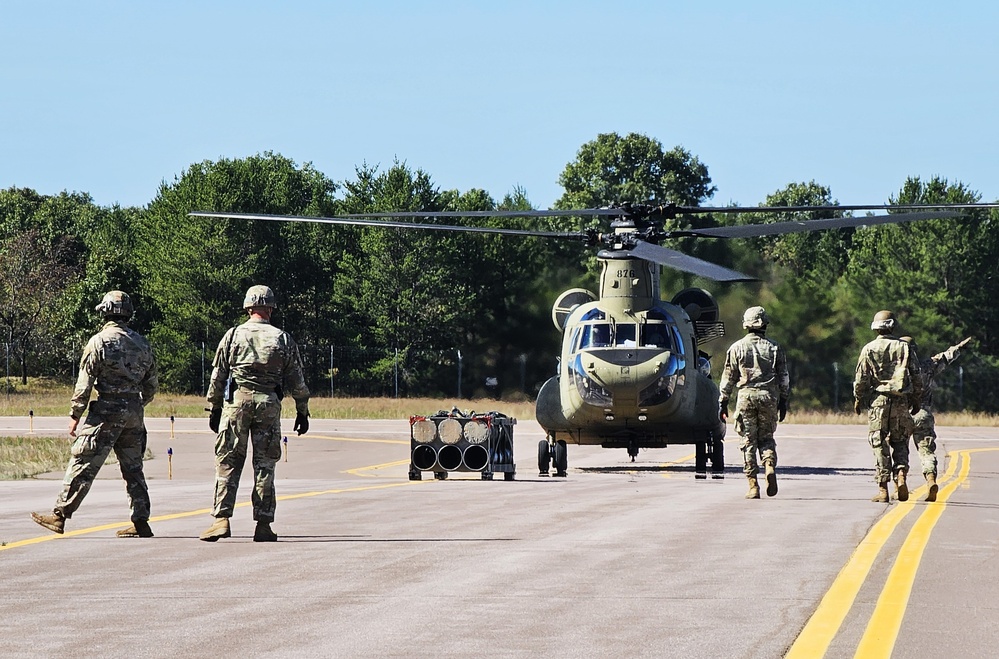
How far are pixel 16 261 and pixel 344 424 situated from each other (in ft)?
169

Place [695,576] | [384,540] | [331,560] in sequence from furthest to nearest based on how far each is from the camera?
[384,540]
[331,560]
[695,576]

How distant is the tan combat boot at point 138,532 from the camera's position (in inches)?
483

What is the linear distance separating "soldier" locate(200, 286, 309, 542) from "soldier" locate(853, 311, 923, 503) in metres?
7.65

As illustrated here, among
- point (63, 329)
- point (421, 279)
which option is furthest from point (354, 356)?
point (63, 329)

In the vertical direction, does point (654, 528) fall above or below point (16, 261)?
below

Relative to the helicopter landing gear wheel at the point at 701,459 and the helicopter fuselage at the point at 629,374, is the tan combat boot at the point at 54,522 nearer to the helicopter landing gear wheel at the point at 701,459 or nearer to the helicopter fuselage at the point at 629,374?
the helicopter fuselage at the point at 629,374

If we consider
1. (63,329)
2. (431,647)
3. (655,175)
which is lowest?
(431,647)

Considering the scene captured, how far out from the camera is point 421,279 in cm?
7919

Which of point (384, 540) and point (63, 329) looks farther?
point (63, 329)

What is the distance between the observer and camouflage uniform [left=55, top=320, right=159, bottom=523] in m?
12.4

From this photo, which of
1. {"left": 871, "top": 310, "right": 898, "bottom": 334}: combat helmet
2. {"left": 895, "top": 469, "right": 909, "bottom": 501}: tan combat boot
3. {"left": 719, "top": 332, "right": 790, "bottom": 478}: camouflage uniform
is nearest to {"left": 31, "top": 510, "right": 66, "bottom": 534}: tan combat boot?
{"left": 719, "top": 332, "right": 790, "bottom": 478}: camouflage uniform

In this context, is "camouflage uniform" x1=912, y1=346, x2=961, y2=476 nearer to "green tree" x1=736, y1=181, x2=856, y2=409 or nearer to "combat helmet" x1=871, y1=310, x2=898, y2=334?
"combat helmet" x1=871, y1=310, x2=898, y2=334

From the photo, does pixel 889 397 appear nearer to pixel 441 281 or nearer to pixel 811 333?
pixel 811 333

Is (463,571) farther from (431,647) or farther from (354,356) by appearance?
(354,356)
